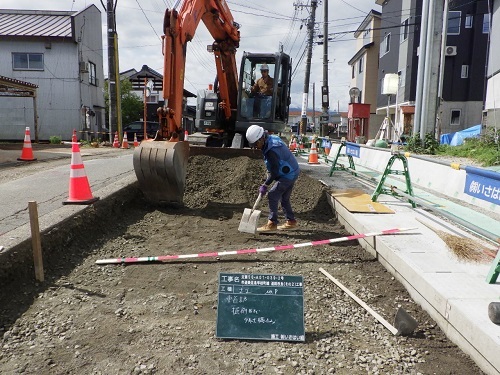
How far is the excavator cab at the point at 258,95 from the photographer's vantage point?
30.2 ft

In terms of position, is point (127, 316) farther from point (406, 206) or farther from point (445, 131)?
point (445, 131)

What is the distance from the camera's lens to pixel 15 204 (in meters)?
5.62

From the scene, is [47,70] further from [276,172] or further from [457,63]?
[457,63]

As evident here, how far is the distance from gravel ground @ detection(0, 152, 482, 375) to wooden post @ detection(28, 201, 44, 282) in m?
0.11

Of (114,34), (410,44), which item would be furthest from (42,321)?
(410,44)

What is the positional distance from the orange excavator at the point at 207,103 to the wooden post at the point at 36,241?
2.33m

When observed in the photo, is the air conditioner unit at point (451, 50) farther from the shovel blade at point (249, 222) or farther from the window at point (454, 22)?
the shovel blade at point (249, 222)

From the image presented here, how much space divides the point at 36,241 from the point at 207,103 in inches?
255

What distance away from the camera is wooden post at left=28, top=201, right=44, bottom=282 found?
3463 mm

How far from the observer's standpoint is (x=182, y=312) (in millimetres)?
3123

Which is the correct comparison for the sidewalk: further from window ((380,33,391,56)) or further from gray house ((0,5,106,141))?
window ((380,33,391,56))

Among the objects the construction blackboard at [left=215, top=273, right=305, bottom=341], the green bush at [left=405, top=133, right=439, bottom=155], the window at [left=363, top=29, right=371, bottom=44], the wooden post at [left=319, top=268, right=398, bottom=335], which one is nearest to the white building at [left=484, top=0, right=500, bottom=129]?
the green bush at [left=405, top=133, right=439, bottom=155]

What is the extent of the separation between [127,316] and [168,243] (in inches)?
66.7

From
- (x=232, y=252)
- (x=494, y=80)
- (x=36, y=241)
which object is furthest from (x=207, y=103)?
(x=494, y=80)
